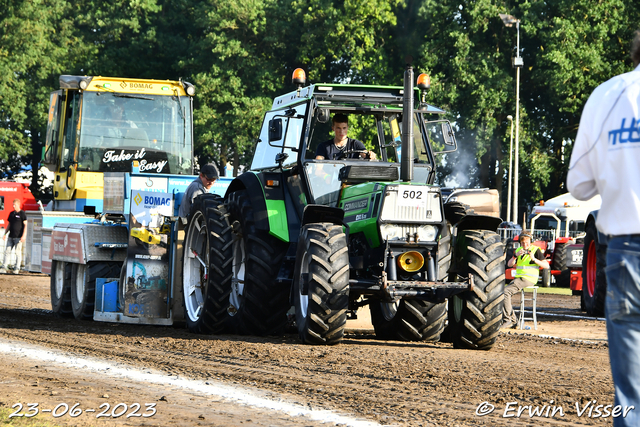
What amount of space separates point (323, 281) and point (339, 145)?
6.26ft

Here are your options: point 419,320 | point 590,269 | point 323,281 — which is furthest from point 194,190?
point 590,269

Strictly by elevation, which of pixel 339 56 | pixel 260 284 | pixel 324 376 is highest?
pixel 339 56

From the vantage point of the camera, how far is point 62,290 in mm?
12609

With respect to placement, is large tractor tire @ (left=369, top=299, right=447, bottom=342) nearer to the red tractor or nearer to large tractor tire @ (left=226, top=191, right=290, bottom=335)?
large tractor tire @ (left=226, top=191, right=290, bottom=335)

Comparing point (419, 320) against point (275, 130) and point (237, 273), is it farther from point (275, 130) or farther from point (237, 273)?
point (275, 130)

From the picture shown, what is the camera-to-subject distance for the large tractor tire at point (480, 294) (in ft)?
27.4

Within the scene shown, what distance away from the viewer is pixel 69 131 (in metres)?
17.0

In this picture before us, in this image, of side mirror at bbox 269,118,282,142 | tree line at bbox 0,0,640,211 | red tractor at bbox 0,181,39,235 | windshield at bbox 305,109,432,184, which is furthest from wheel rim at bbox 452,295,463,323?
tree line at bbox 0,0,640,211

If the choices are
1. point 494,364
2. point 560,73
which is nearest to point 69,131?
point 494,364

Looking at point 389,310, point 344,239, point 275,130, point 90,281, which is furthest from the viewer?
point 90,281

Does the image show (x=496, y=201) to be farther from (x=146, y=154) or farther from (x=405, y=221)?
(x=405, y=221)

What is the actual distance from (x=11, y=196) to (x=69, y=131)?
56.7 feet

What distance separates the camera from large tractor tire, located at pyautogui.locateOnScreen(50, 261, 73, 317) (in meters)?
12.5

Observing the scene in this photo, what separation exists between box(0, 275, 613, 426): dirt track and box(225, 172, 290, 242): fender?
1.14 meters
